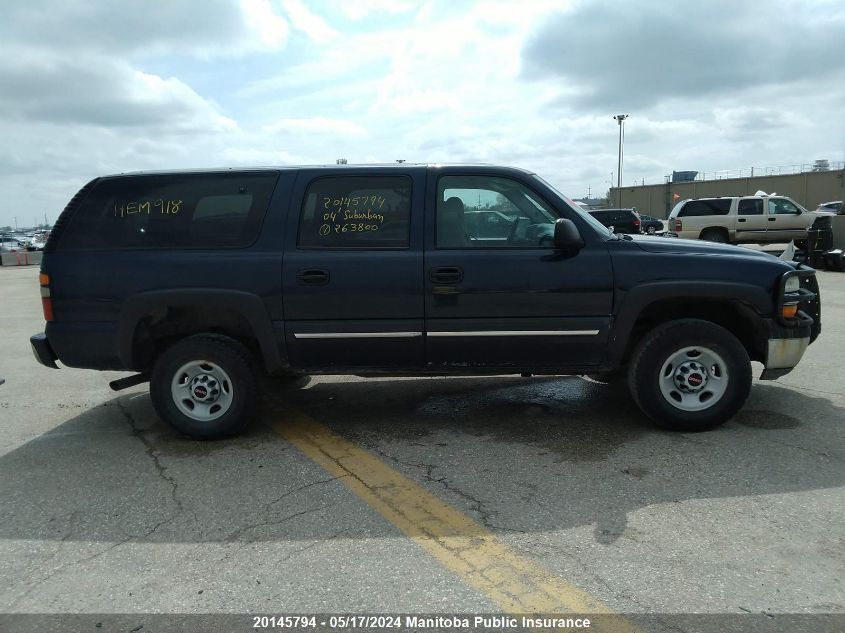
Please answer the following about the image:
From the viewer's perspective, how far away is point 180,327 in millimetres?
4605

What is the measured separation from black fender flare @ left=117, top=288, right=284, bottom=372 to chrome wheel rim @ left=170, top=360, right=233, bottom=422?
0.40 m

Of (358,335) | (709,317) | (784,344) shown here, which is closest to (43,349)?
(358,335)

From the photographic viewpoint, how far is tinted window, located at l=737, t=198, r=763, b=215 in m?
21.1

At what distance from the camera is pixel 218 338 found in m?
4.52

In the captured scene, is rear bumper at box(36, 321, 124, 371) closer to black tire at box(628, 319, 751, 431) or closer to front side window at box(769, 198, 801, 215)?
black tire at box(628, 319, 751, 431)

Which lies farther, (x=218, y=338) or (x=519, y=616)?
(x=218, y=338)

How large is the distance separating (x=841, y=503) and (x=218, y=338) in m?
3.85

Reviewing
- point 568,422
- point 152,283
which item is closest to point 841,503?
point 568,422

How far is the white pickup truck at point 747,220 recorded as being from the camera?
21000mm

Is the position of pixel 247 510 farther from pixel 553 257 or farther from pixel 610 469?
pixel 553 257

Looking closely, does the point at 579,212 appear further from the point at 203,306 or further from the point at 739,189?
the point at 739,189

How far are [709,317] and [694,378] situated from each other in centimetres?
52

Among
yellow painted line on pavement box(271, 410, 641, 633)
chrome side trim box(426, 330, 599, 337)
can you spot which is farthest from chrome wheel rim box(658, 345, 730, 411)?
yellow painted line on pavement box(271, 410, 641, 633)

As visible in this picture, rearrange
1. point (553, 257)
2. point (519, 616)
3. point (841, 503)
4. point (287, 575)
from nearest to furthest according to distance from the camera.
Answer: point (519, 616) < point (287, 575) < point (841, 503) < point (553, 257)
